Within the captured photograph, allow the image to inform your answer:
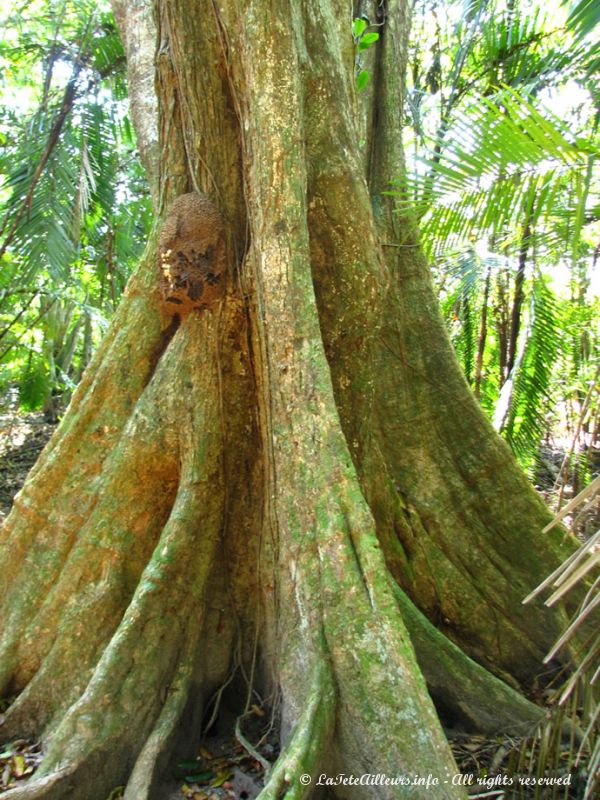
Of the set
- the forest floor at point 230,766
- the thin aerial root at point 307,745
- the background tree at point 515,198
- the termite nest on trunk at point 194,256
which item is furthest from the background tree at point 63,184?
the thin aerial root at point 307,745

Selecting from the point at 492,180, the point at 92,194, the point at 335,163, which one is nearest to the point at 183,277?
the point at 335,163

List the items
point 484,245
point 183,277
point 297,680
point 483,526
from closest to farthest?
point 297,680 → point 183,277 → point 483,526 → point 484,245

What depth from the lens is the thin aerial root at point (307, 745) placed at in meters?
2.06

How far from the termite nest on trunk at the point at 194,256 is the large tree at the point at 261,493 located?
0.01 m

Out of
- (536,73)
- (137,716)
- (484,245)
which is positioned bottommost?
(137,716)

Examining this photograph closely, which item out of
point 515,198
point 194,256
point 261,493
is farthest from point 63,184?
point 515,198

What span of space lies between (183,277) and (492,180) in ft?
4.64

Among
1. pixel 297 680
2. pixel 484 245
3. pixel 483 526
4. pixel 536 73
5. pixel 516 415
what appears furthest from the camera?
pixel 484 245

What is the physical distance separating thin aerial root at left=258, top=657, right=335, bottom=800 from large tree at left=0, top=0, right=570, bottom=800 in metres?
0.02

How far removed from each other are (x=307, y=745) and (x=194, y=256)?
207cm

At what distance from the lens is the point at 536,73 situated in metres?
5.30

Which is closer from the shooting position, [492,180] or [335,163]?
[492,180]

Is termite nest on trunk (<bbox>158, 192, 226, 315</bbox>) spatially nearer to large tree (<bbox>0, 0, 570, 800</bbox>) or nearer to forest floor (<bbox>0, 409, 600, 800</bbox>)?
large tree (<bbox>0, 0, 570, 800</bbox>)

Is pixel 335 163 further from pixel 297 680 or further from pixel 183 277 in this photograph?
pixel 297 680
